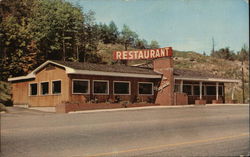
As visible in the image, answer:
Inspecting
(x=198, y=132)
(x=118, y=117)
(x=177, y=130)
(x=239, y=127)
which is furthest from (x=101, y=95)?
(x=239, y=127)

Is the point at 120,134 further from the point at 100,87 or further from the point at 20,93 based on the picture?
the point at 20,93

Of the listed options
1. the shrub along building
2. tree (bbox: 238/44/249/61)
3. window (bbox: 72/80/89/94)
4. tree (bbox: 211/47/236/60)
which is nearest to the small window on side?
the shrub along building

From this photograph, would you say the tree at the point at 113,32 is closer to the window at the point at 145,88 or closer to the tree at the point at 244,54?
the window at the point at 145,88

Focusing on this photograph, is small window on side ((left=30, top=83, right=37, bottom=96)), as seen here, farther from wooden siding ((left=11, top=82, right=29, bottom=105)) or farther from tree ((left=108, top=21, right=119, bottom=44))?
tree ((left=108, top=21, right=119, bottom=44))

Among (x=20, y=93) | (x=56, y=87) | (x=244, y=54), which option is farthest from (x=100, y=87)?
(x=244, y=54)

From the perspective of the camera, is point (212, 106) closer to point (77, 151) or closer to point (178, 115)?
point (178, 115)

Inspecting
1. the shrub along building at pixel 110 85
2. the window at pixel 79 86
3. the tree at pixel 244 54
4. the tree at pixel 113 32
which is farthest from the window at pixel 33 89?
the tree at pixel 244 54
